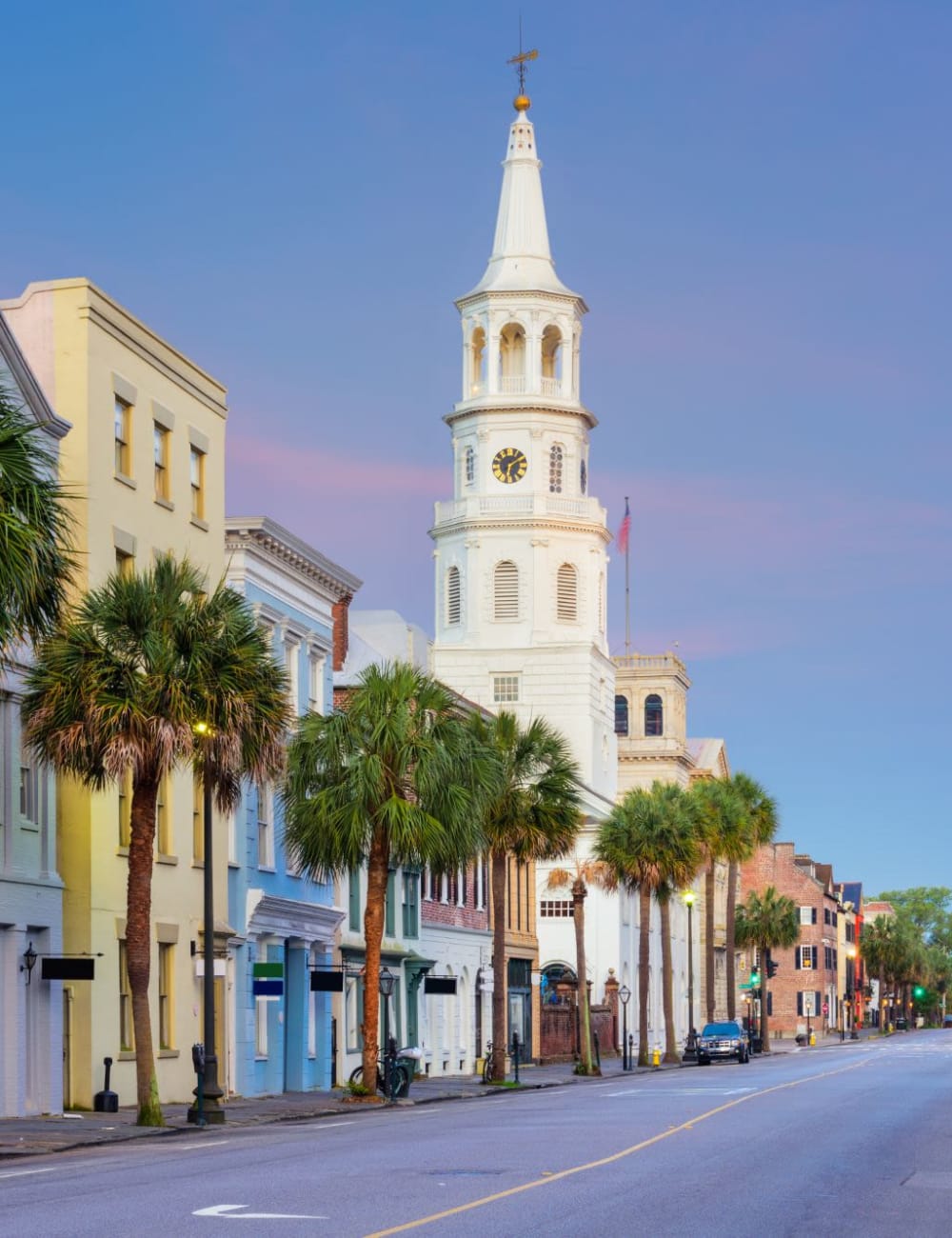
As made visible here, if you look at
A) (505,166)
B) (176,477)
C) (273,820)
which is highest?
(505,166)

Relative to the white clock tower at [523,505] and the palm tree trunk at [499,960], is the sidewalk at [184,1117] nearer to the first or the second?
the palm tree trunk at [499,960]

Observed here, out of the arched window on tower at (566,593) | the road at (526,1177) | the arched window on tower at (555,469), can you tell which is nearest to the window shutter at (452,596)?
the arched window on tower at (566,593)

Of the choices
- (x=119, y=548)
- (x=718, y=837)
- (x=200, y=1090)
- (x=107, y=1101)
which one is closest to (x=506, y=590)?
(x=718, y=837)

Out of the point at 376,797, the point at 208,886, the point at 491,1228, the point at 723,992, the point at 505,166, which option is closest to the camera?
the point at 491,1228

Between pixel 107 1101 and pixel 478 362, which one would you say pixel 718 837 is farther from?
pixel 107 1101

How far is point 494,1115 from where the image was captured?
37344 millimetres

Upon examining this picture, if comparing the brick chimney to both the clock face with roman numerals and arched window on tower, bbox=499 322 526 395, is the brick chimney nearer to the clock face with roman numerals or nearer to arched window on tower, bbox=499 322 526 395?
the clock face with roman numerals

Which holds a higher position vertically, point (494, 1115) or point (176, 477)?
point (176, 477)

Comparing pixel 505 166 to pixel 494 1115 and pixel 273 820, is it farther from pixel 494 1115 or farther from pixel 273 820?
pixel 494 1115

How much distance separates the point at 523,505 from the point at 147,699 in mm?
77737

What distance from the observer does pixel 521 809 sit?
60.2 metres

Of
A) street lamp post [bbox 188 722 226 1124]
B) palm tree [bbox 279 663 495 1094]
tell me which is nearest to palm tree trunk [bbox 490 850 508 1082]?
palm tree [bbox 279 663 495 1094]

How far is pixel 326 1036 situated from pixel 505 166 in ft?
211

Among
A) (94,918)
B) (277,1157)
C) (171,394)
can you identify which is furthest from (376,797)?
(277,1157)
